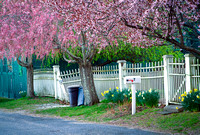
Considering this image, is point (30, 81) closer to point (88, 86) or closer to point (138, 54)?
point (88, 86)

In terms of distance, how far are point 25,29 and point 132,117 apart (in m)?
6.93

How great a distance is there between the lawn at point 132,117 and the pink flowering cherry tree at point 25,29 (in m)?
2.87

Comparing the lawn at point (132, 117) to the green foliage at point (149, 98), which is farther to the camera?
the green foliage at point (149, 98)

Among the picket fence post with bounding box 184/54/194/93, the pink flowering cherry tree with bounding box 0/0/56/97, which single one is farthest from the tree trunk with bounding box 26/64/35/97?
the picket fence post with bounding box 184/54/194/93

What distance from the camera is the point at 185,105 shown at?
941 centimetres

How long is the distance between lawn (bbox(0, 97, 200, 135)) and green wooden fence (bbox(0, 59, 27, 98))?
5257 mm

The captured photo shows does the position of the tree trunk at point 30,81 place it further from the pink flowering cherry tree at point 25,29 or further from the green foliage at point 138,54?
the green foliage at point 138,54

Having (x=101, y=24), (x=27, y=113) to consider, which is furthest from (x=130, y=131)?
(x=27, y=113)

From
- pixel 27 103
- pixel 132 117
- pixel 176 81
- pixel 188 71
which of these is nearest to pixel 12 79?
pixel 27 103

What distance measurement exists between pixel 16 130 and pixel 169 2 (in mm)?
5264

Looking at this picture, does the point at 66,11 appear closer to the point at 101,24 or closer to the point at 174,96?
the point at 101,24

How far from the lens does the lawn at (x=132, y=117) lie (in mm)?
8320

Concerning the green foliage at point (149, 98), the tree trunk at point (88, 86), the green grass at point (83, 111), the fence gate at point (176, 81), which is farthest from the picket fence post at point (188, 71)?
the tree trunk at point (88, 86)

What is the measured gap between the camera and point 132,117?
10.2 m
